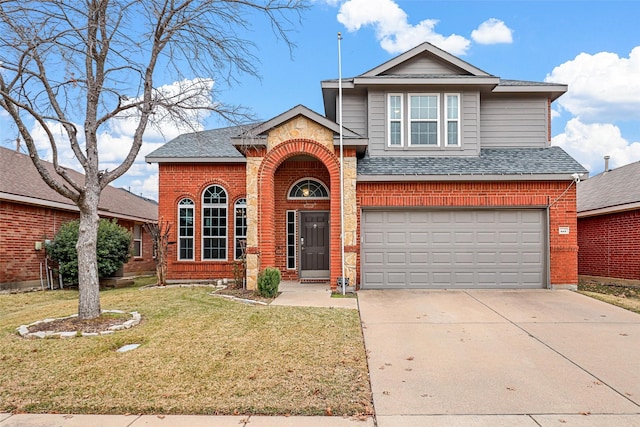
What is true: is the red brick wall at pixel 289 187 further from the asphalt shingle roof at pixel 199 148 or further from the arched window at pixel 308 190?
the asphalt shingle roof at pixel 199 148

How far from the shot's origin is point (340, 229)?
38.3 ft

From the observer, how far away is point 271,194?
1193 cm

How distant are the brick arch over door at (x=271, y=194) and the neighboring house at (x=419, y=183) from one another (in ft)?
0.09

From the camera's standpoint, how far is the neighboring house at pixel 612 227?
1347 cm

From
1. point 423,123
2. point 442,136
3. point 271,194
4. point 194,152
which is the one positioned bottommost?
point 271,194

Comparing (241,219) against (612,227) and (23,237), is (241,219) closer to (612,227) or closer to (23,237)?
(23,237)

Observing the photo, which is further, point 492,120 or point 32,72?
point 492,120

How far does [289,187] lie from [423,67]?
18.6 feet

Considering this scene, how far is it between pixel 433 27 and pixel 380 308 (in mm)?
11149

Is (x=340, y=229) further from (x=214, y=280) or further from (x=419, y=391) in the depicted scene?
(x=419, y=391)

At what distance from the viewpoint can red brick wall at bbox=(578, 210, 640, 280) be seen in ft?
44.1

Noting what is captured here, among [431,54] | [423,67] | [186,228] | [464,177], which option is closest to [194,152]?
[186,228]

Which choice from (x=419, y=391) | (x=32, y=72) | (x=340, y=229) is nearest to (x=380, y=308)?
(x=340, y=229)

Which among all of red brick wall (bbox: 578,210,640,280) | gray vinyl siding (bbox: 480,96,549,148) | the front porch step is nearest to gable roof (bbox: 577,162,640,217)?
red brick wall (bbox: 578,210,640,280)
